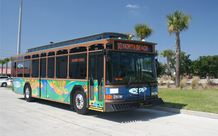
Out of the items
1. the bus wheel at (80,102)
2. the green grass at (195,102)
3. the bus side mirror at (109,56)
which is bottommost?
the green grass at (195,102)

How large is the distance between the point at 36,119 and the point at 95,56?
3276 millimetres

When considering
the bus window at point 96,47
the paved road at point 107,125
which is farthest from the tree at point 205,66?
the bus window at point 96,47

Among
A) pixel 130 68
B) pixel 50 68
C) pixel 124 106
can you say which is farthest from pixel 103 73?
pixel 50 68

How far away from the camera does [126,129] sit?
6.45 metres

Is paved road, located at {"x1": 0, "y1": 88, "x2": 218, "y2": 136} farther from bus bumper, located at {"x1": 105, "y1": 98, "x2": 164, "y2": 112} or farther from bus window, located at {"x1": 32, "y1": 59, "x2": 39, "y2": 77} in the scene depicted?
bus window, located at {"x1": 32, "y1": 59, "x2": 39, "y2": 77}

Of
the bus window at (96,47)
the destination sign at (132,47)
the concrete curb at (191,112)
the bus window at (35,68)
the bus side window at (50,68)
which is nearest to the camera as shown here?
the destination sign at (132,47)

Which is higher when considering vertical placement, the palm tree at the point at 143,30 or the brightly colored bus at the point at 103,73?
the palm tree at the point at 143,30

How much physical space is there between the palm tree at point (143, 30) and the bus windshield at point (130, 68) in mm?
16529

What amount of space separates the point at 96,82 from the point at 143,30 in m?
18.0

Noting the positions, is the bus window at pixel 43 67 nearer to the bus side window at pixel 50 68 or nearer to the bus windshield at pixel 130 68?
the bus side window at pixel 50 68

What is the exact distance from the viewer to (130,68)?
25.7ft

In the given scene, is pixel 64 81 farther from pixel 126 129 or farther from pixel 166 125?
pixel 166 125

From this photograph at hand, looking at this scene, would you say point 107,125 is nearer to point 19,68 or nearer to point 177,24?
point 19,68

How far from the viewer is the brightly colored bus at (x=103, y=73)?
7449 mm
